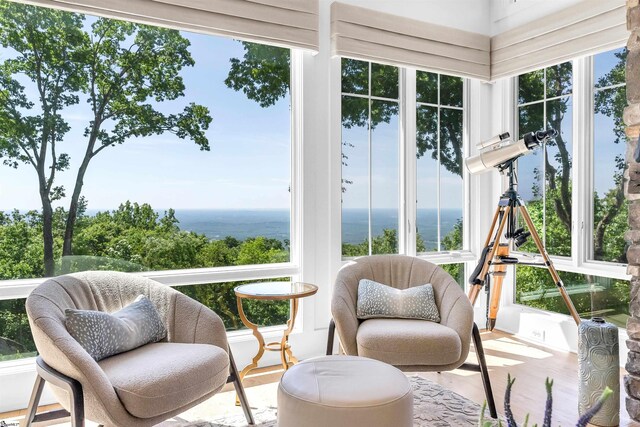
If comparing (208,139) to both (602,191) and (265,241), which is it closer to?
(265,241)

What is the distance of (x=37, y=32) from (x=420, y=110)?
2782mm

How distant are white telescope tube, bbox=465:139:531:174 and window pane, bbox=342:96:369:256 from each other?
0.81 m

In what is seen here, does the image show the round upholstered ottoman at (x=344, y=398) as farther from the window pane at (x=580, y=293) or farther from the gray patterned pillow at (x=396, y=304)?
the window pane at (x=580, y=293)

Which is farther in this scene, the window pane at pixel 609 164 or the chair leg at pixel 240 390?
the window pane at pixel 609 164

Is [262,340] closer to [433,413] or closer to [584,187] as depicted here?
[433,413]

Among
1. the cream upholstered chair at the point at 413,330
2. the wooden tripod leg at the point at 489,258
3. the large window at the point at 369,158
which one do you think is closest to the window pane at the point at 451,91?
the large window at the point at 369,158

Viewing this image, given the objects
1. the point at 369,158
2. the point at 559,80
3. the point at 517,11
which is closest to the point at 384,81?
the point at 369,158

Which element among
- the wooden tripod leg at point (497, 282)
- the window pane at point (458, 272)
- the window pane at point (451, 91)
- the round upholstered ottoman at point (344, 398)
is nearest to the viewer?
the round upholstered ottoman at point (344, 398)

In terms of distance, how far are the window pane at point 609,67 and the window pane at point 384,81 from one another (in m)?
1.46

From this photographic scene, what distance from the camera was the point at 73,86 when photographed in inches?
112

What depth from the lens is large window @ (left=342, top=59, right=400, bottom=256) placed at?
3701 millimetres

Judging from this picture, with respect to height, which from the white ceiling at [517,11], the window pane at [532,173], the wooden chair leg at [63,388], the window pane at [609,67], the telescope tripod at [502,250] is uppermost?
the white ceiling at [517,11]

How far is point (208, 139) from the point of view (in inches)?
130

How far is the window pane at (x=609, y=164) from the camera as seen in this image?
341cm
